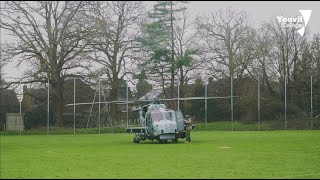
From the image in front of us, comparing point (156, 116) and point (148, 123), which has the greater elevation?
point (156, 116)

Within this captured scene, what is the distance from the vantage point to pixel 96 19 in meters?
44.9

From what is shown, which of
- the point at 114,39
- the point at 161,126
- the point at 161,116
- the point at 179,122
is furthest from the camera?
the point at 114,39

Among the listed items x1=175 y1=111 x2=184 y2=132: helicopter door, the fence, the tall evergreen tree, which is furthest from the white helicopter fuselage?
the tall evergreen tree

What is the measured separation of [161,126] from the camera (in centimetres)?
3002

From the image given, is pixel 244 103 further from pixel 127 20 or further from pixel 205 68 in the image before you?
pixel 127 20

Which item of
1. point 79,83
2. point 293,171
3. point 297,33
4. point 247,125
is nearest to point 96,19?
point 79,83

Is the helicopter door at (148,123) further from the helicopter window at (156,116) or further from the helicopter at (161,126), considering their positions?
the helicopter window at (156,116)

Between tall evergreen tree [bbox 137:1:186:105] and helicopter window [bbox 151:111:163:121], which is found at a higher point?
tall evergreen tree [bbox 137:1:186:105]

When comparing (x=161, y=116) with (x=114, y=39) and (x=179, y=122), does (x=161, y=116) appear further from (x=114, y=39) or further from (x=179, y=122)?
(x=114, y=39)

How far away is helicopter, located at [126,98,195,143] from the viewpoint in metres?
29.9

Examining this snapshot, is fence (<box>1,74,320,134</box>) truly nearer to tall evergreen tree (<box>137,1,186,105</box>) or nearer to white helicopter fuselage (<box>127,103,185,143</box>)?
tall evergreen tree (<box>137,1,186,105</box>)

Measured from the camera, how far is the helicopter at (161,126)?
29938mm

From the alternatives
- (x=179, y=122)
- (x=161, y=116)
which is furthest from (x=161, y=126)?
(x=179, y=122)

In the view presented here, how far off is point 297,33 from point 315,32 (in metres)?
1.78
